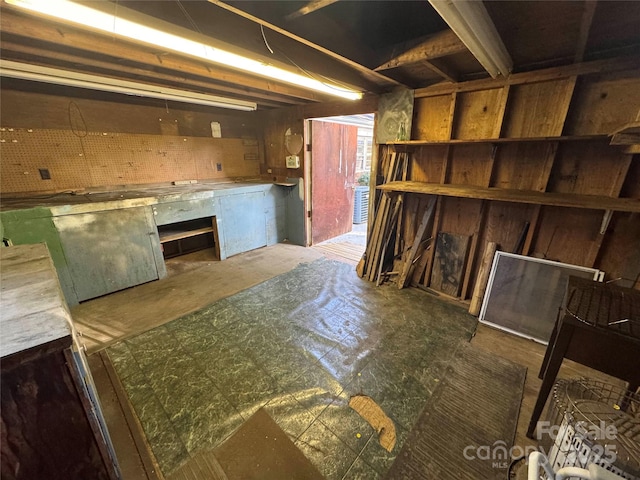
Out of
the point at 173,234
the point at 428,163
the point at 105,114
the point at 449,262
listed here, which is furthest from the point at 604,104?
the point at 105,114

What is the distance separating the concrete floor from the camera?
201cm

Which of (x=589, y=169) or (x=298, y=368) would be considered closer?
(x=298, y=368)

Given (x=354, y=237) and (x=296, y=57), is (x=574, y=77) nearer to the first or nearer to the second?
(x=296, y=57)

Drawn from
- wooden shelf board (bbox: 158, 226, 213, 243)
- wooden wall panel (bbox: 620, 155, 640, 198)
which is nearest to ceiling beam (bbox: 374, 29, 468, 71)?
wooden wall panel (bbox: 620, 155, 640, 198)

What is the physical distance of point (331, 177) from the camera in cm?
459

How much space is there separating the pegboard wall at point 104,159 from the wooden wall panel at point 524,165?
384 cm

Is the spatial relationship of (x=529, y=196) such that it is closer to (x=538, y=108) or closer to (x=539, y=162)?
(x=539, y=162)

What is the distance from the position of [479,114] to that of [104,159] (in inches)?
169

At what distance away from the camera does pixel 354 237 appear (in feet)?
16.6

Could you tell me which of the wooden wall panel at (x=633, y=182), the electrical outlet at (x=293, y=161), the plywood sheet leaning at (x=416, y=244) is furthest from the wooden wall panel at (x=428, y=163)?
the electrical outlet at (x=293, y=161)

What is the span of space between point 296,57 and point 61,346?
206 cm

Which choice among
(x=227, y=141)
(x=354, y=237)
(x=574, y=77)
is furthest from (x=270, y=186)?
(x=574, y=77)

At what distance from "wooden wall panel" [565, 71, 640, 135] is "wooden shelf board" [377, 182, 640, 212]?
514mm

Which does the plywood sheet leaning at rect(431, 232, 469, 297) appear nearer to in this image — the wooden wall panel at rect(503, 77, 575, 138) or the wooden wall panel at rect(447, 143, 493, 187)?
the wooden wall panel at rect(447, 143, 493, 187)
